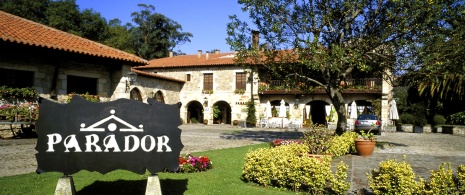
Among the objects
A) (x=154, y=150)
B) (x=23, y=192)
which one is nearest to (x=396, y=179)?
(x=154, y=150)

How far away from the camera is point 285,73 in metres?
14.0

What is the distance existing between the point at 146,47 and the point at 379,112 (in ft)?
98.2

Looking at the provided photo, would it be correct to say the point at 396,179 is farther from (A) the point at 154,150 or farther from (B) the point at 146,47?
(B) the point at 146,47

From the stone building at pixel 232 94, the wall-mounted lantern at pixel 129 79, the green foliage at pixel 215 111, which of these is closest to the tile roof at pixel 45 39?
the wall-mounted lantern at pixel 129 79

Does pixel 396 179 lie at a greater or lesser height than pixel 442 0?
lesser

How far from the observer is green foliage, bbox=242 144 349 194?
5152 mm

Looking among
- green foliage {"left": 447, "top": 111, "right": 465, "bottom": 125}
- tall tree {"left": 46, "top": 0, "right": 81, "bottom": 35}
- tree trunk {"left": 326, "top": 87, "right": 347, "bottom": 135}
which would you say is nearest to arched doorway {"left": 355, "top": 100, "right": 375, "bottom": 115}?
green foliage {"left": 447, "top": 111, "right": 465, "bottom": 125}

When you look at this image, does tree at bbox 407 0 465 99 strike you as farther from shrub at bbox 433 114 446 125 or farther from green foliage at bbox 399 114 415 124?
shrub at bbox 433 114 446 125

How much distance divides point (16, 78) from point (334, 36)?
1143cm

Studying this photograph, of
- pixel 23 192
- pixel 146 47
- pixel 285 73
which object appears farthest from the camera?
pixel 146 47

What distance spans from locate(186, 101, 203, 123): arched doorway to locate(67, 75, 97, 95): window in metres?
19.8

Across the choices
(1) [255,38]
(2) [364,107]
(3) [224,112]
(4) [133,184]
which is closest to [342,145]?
(1) [255,38]

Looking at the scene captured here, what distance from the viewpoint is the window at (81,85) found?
12.8m

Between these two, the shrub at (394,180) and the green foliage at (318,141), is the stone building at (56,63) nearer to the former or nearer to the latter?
the green foliage at (318,141)
